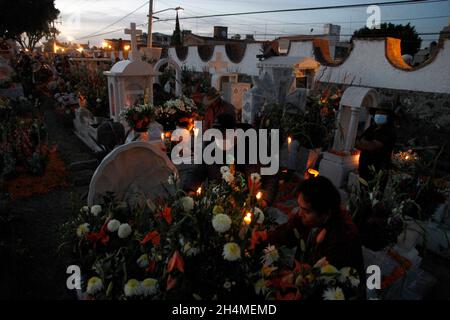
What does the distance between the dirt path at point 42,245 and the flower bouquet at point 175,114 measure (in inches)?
71.9

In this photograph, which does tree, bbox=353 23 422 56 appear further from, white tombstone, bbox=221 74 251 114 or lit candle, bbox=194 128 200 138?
lit candle, bbox=194 128 200 138

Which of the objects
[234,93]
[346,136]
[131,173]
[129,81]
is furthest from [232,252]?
[234,93]

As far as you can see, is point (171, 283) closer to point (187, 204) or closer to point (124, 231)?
point (187, 204)

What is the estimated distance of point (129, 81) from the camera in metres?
7.42

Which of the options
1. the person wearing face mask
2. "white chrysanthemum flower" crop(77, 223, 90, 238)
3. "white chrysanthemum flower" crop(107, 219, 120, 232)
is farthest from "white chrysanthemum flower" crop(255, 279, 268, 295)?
the person wearing face mask

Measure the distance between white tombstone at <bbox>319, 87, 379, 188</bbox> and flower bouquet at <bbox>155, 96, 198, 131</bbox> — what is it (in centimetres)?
269

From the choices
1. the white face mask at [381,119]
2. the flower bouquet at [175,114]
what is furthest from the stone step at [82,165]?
the white face mask at [381,119]

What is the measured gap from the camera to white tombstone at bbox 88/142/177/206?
279 cm

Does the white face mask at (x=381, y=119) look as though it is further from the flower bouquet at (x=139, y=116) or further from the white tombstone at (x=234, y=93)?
the white tombstone at (x=234, y=93)

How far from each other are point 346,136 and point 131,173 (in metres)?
3.87

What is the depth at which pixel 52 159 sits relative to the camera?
6840 millimetres

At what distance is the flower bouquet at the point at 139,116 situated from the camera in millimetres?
5504

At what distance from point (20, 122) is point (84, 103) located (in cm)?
288
